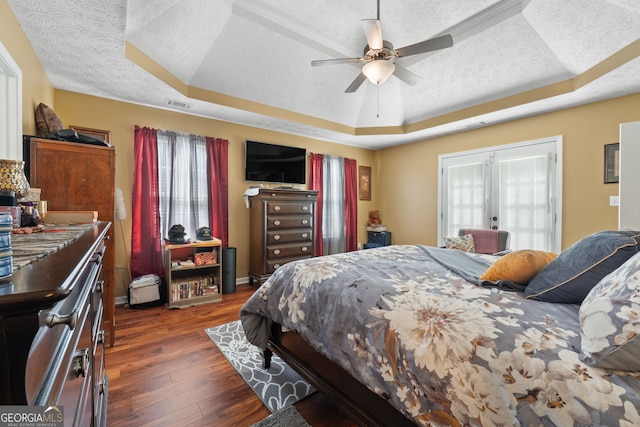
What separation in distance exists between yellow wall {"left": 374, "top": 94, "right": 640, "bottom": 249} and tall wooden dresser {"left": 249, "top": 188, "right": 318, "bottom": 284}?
2.12 meters

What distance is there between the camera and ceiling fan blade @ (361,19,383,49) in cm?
203

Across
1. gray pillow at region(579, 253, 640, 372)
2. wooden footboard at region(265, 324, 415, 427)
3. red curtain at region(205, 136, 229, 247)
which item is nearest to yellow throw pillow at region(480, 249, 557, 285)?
gray pillow at region(579, 253, 640, 372)

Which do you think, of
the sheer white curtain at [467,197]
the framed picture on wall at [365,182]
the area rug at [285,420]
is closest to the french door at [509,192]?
the sheer white curtain at [467,197]

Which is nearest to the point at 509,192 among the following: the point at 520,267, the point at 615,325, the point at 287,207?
the point at 520,267

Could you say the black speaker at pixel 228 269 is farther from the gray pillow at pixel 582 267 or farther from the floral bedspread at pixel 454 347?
the gray pillow at pixel 582 267

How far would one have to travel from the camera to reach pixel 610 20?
2293 millimetres

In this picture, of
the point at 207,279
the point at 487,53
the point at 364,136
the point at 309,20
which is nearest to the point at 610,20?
the point at 487,53

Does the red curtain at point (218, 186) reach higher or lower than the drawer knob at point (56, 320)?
higher

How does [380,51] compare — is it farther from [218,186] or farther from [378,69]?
[218,186]

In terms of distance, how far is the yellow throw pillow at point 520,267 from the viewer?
140 cm

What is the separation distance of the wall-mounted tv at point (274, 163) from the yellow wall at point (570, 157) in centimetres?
216

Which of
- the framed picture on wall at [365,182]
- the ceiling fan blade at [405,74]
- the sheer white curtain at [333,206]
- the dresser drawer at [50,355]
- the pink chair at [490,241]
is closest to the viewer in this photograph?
the dresser drawer at [50,355]

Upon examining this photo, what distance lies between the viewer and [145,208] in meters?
3.33

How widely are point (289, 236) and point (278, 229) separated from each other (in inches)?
7.5
